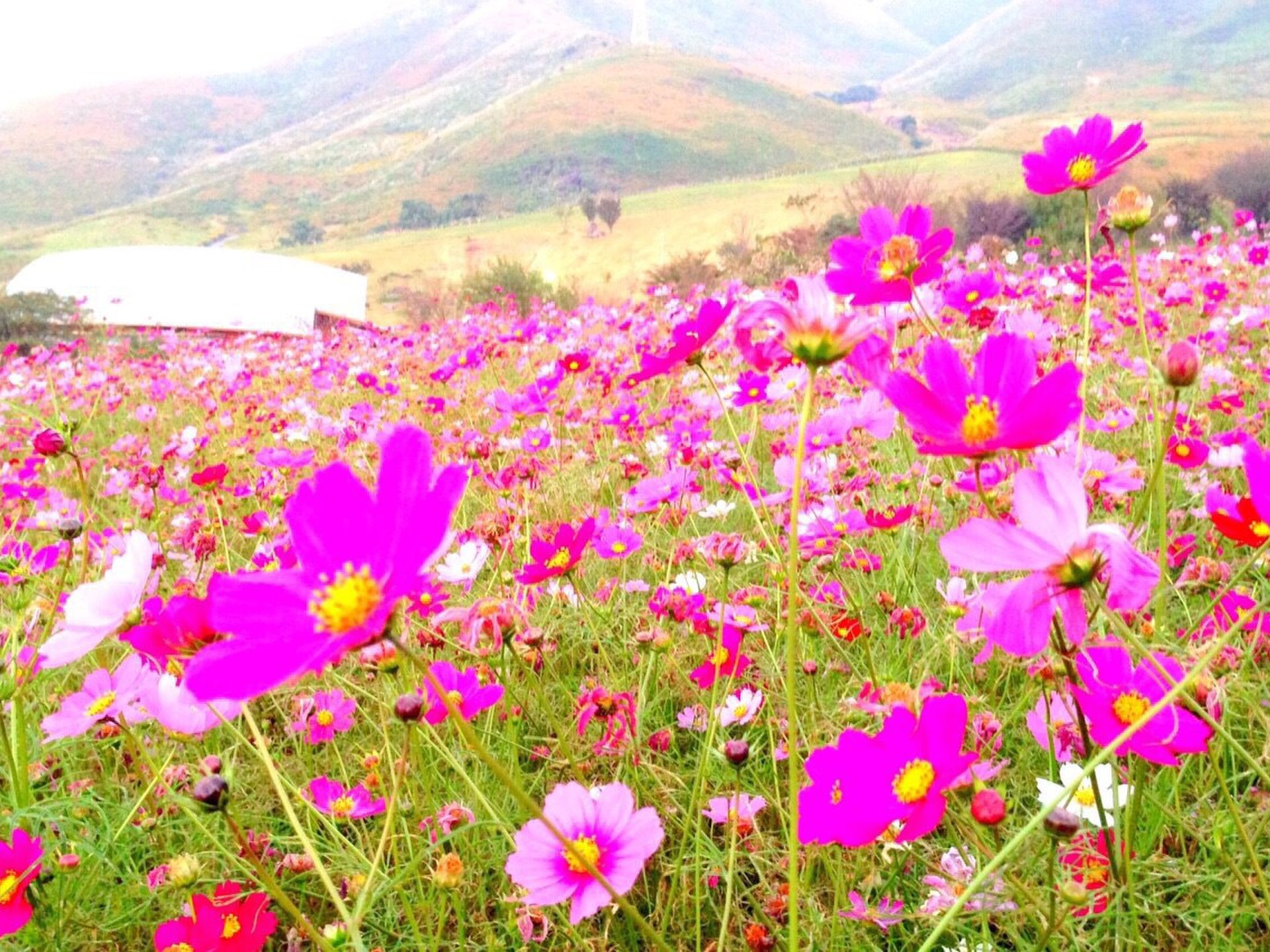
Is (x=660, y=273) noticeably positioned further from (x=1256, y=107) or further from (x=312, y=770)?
(x=1256, y=107)

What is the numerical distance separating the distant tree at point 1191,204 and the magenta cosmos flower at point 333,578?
8796 mm

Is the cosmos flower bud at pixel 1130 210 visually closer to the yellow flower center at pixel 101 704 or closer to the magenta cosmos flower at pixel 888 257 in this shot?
the magenta cosmos flower at pixel 888 257

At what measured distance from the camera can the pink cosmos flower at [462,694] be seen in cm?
82

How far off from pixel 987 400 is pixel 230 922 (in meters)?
0.75

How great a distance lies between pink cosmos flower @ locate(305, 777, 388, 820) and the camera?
2.88ft

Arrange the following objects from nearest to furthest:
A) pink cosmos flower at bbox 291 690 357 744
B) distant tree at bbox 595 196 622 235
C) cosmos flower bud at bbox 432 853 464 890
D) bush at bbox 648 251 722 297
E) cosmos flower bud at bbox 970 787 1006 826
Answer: cosmos flower bud at bbox 970 787 1006 826 < cosmos flower bud at bbox 432 853 464 890 < pink cosmos flower at bbox 291 690 357 744 < bush at bbox 648 251 722 297 < distant tree at bbox 595 196 622 235

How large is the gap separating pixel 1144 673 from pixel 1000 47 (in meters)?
120

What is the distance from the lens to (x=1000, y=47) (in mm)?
99562

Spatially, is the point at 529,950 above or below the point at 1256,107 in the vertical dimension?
below

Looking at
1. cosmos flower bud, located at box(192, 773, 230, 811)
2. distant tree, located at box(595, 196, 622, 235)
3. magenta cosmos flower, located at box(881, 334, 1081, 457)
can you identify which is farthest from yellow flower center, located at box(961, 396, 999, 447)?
distant tree, located at box(595, 196, 622, 235)

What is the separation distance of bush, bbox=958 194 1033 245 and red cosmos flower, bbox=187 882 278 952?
719 cm

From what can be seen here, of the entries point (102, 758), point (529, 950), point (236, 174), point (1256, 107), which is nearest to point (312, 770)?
point (102, 758)

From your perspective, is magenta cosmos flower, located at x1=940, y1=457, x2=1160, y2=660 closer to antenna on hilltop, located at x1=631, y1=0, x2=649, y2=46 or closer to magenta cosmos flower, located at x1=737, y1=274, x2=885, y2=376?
magenta cosmos flower, located at x1=737, y1=274, x2=885, y2=376

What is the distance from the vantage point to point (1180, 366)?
562 mm
